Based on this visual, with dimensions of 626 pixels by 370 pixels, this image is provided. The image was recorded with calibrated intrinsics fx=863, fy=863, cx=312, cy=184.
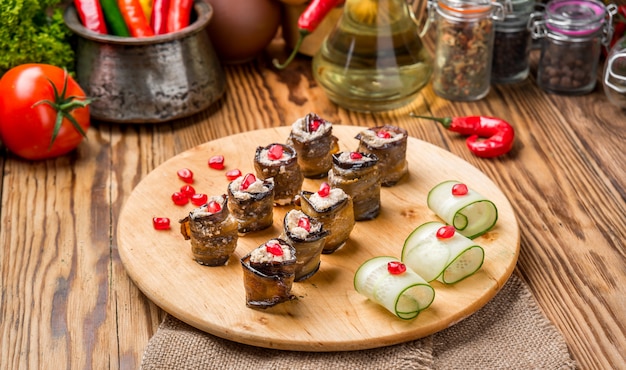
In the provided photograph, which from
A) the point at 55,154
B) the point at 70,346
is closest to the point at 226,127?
the point at 55,154

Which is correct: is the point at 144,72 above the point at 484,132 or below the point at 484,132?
above

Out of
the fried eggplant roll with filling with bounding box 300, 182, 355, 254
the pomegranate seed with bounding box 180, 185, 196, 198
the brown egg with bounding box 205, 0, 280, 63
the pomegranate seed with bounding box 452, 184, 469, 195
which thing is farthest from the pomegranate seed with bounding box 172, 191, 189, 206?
the brown egg with bounding box 205, 0, 280, 63

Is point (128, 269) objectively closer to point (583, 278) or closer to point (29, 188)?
point (29, 188)

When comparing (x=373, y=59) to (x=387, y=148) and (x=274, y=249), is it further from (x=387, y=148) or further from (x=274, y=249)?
(x=274, y=249)

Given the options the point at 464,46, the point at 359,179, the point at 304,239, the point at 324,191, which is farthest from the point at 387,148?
the point at 464,46

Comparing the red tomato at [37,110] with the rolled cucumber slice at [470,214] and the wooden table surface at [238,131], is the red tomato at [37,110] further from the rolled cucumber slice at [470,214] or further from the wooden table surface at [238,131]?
the rolled cucumber slice at [470,214]

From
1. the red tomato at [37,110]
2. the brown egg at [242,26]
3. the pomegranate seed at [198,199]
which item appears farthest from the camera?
the brown egg at [242,26]

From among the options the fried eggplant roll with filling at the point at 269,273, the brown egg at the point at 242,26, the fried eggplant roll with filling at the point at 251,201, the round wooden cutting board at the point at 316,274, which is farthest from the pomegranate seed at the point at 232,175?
the brown egg at the point at 242,26
